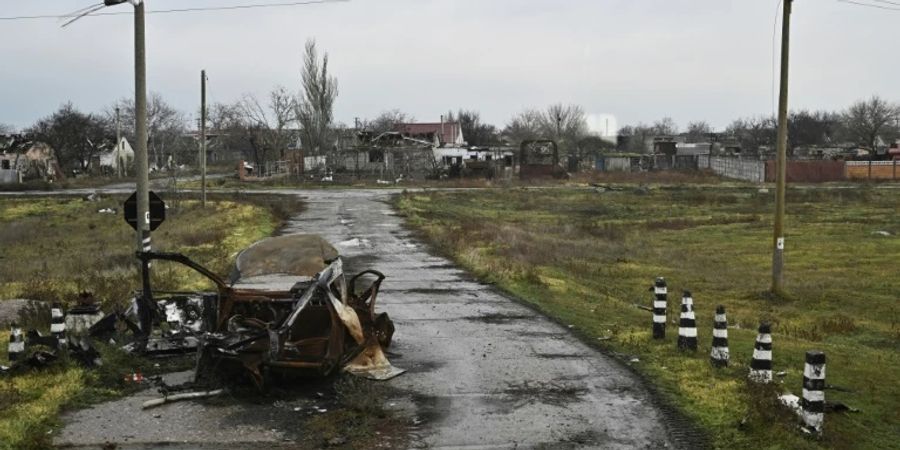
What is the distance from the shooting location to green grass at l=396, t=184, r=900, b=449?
8977 mm

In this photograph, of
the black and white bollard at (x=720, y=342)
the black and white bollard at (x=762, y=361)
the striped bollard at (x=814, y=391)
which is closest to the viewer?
the striped bollard at (x=814, y=391)

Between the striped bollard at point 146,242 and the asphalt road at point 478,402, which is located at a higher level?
the striped bollard at point 146,242

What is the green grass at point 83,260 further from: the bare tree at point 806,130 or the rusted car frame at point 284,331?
the bare tree at point 806,130

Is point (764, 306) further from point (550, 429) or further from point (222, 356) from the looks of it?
point (222, 356)

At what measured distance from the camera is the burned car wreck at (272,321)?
888 centimetres

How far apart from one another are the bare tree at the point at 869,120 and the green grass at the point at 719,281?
7630 centimetres

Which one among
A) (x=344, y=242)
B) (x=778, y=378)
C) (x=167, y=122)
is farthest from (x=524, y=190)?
(x=167, y=122)

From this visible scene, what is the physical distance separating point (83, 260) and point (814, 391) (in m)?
19.5

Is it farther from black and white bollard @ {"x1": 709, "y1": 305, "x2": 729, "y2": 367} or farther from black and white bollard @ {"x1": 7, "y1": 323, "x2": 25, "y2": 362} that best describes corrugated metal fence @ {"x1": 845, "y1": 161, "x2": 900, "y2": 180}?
black and white bollard @ {"x1": 7, "y1": 323, "x2": 25, "y2": 362}

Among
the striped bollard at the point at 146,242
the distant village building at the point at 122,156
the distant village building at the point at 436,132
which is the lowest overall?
the striped bollard at the point at 146,242

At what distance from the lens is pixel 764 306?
60.1ft

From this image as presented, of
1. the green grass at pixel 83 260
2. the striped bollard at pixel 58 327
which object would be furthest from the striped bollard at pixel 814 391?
the striped bollard at pixel 58 327

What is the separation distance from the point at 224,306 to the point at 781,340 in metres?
9.03

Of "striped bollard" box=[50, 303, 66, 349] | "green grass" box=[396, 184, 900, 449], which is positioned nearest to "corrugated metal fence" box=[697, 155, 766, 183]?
"green grass" box=[396, 184, 900, 449]
